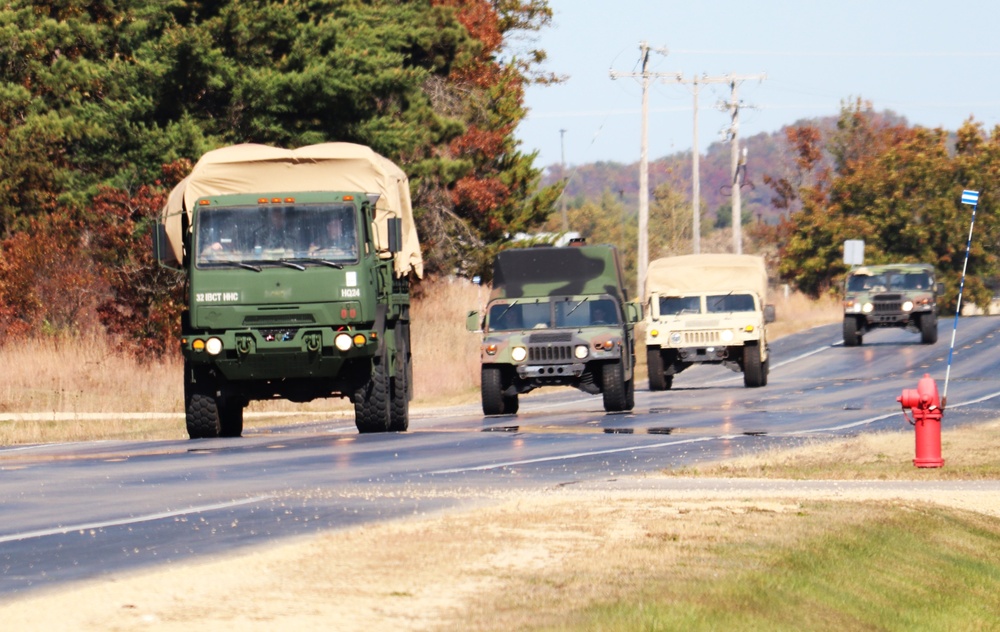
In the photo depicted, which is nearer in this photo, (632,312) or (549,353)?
(549,353)

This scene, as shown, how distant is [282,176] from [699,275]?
1476cm

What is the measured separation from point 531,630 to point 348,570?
6.86 feet

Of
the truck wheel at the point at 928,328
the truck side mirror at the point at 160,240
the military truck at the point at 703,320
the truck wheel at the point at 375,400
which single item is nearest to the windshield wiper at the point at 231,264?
the truck side mirror at the point at 160,240

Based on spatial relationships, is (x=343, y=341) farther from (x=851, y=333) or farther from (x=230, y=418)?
(x=851, y=333)

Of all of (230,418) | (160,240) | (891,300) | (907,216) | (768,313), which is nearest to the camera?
(160,240)

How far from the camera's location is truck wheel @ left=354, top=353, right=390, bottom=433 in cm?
2189

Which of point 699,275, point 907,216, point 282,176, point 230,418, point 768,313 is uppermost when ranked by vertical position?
point 907,216

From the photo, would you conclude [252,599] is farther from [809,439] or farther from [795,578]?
[809,439]

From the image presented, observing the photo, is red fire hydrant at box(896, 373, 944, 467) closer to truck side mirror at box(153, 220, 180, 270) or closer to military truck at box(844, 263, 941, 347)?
truck side mirror at box(153, 220, 180, 270)

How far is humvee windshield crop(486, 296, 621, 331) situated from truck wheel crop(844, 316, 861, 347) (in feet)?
72.6

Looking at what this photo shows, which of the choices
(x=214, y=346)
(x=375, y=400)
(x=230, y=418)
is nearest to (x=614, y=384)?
(x=375, y=400)

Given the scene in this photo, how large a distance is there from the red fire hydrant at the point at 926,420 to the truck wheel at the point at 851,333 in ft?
102

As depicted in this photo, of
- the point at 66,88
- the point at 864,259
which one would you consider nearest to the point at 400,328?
the point at 66,88

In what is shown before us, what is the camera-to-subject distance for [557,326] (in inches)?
1076
